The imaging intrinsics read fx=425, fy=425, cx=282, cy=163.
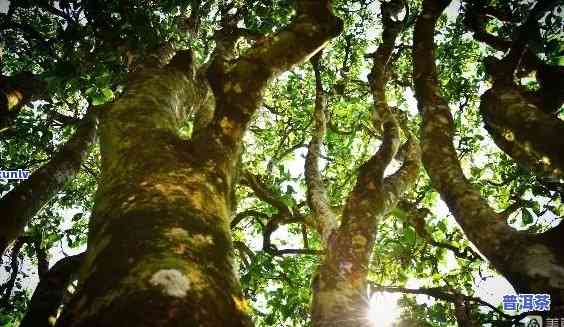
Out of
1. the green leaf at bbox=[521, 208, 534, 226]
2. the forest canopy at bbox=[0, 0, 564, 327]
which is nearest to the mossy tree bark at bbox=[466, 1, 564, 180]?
the forest canopy at bbox=[0, 0, 564, 327]

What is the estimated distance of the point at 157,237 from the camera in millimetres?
1880

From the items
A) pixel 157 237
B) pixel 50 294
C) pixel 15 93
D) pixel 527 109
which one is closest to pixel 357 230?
pixel 527 109

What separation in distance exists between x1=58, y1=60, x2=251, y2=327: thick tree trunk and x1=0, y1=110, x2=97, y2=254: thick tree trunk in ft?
9.95

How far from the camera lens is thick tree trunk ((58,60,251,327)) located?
1524mm

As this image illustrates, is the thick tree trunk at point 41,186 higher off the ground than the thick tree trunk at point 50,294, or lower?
higher

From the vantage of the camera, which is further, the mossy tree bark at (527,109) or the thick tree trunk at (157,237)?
the mossy tree bark at (527,109)

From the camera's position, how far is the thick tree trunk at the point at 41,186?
5406mm

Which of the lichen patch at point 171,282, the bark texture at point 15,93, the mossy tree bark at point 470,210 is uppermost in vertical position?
the bark texture at point 15,93

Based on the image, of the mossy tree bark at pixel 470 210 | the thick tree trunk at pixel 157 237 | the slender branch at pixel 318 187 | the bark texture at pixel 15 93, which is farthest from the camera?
the bark texture at pixel 15 93

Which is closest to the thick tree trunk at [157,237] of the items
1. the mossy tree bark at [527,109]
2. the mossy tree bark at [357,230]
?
the mossy tree bark at [357,230]

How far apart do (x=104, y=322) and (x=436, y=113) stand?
13.7ft

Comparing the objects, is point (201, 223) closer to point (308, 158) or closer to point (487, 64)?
point (487, 64)

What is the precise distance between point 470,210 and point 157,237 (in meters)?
2.61

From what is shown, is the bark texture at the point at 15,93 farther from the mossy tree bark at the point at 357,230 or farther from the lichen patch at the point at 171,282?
the lichen patch at the point at 171,282
